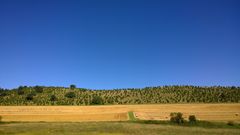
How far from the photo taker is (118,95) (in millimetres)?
119812

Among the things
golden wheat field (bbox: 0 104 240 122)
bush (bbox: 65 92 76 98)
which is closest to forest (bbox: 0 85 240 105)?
bush (bbox: 65 92 76 98)

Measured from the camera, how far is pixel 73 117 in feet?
258

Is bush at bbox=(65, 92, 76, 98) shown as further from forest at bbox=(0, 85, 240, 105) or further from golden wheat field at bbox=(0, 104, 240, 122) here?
golden wheat field at bbox=(0, 104, 240, 122)

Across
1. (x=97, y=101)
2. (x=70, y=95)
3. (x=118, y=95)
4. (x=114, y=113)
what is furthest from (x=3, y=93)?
(x=114, y=113)

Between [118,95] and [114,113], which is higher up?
[118,95]

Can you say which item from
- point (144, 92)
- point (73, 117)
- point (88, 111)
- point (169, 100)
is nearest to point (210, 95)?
point (169, 100)

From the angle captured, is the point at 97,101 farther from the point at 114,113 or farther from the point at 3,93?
the point at 3,93

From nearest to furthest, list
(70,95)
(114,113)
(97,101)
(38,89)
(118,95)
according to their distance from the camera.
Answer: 1. (114,113)
2. (97,101)
3. (70,95)
4. (118,95)
5. (38,89)

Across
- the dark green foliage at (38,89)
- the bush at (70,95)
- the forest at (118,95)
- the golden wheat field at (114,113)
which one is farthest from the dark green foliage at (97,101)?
the dark green foliage at (38,89)

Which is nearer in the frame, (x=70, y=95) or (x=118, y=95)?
(x=70, y=95)

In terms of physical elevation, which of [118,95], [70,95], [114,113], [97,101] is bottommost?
[114,113]

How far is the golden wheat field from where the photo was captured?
251 ft

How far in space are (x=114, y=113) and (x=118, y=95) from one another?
34972 millimetres

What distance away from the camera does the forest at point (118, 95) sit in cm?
10825
